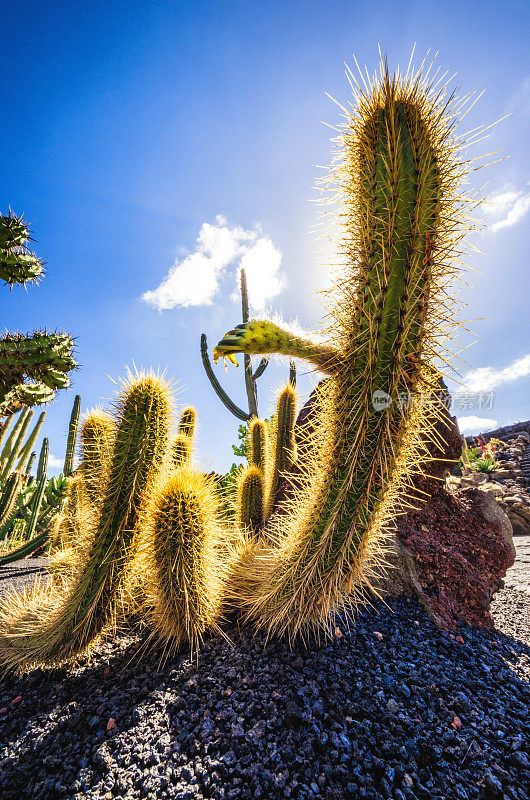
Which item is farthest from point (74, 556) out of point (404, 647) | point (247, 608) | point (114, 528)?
point (404, 647)

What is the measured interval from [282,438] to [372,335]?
8.05 ft

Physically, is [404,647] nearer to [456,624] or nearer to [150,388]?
[456,624]

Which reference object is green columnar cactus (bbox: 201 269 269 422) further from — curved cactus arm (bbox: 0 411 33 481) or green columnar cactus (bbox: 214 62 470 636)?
green columnar cactus (bbox: 214 62 470 636)

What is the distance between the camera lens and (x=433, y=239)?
1.65 meters

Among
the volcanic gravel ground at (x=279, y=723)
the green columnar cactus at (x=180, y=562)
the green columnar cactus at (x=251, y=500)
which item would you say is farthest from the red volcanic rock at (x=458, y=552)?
the green columnar cactus at (x=180, y=562)

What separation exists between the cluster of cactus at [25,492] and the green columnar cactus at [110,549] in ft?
15.1

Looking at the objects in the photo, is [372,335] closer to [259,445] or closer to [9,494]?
[259,445]

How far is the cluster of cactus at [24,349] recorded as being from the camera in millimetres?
4539

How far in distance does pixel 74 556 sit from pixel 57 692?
2.36 ft

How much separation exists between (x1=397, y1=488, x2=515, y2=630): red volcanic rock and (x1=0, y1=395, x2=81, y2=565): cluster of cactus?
18.4 feet

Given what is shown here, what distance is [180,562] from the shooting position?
2.01m

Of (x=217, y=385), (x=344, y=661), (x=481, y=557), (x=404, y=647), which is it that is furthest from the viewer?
(x=217, y=385)

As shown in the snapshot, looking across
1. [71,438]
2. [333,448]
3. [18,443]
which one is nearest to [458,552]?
[333,448]

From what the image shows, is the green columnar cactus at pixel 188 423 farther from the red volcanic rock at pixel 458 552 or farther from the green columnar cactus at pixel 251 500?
the red volcanic rock at pixel 458 552
